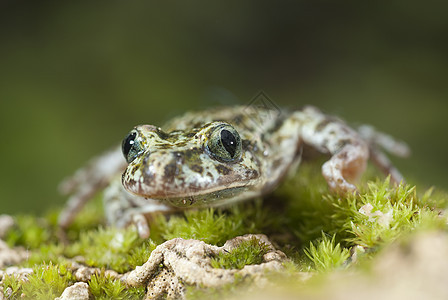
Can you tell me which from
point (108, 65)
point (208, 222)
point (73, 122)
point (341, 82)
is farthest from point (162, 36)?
point (208, 222)

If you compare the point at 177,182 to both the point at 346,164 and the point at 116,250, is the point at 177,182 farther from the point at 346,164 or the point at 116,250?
the point at 346,164

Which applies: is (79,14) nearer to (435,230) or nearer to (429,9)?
(429,9)

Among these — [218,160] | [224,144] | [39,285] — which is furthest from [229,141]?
[39,285]

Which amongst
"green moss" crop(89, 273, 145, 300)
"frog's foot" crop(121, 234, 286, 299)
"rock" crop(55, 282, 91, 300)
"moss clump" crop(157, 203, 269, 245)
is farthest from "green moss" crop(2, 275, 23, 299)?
"moss clump" crop(157, 203, 269, 245)

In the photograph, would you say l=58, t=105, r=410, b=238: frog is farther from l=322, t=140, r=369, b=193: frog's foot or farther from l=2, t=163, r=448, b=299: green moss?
l=2, t=163, r=448, b=299: green moss

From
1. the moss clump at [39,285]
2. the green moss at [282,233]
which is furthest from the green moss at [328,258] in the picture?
the moss clump at [39,285]
